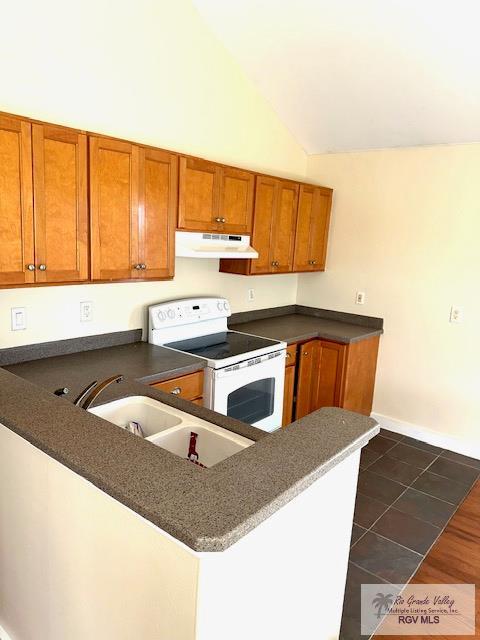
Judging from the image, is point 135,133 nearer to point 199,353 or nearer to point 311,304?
point 199,353

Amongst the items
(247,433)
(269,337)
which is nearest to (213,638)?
(247,433)

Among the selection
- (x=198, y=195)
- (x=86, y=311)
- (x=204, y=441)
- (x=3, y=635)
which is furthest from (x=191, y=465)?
(x=198, y=195)

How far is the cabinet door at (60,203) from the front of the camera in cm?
204

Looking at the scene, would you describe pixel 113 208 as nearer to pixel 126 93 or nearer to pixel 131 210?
pixel 131 210

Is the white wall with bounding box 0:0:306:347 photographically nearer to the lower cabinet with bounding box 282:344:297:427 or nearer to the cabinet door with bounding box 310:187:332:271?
the cabinet door with bounding box 310:187:332:271

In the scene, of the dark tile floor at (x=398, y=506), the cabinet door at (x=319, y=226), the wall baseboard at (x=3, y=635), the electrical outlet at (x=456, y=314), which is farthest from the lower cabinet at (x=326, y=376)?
the wall baseboard at (x=3, y=635)

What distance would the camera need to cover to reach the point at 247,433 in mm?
1488

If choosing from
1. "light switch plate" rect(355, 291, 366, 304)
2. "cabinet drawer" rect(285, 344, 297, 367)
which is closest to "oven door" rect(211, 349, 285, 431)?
"cabinet drawer" rect(285, 344, 297, 367)

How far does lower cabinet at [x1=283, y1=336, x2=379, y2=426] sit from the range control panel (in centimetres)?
68

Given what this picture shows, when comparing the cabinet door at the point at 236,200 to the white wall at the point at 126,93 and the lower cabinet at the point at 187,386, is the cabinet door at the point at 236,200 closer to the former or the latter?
the white wall at the point at 126,93

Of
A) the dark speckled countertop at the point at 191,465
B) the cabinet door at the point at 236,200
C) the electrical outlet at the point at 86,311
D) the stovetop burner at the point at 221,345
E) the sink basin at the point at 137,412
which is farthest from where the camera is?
the cabinet door at the point at 236,200

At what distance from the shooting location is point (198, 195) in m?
2.83

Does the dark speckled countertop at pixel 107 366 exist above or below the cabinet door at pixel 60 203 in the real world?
below

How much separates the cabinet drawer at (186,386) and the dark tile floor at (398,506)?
1.20 meters
